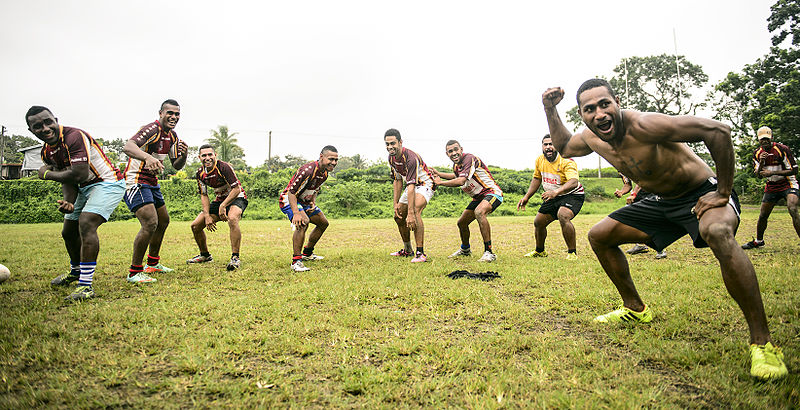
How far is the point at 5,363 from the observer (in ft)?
9.16

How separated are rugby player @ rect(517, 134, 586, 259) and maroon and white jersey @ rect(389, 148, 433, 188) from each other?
6.24 feet

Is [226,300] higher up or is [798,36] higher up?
[798,36]

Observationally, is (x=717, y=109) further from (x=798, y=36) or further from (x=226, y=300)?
(x=226, y=300)

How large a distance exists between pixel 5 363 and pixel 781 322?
6.01 m

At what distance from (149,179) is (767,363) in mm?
7120

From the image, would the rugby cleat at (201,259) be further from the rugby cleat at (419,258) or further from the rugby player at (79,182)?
the rugby cleat at (419,258)

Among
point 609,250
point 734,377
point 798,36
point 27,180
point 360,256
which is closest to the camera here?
point 734,377

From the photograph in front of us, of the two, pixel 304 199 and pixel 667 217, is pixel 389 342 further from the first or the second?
pixel 304 199

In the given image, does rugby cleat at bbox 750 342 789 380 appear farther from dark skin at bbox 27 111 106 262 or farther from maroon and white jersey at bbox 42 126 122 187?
maroon and white jersey at bbox 42 126 122 187

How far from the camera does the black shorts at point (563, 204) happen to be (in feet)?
24.4

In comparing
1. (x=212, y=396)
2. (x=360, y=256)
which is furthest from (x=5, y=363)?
Answer: (x=360, y=256)

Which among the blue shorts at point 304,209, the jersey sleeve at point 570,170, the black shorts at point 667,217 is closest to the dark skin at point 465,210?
the jersey sleeve at point 570,170

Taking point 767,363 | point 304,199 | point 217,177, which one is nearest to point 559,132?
point 767,363

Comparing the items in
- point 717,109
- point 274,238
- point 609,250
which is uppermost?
point 717,109
